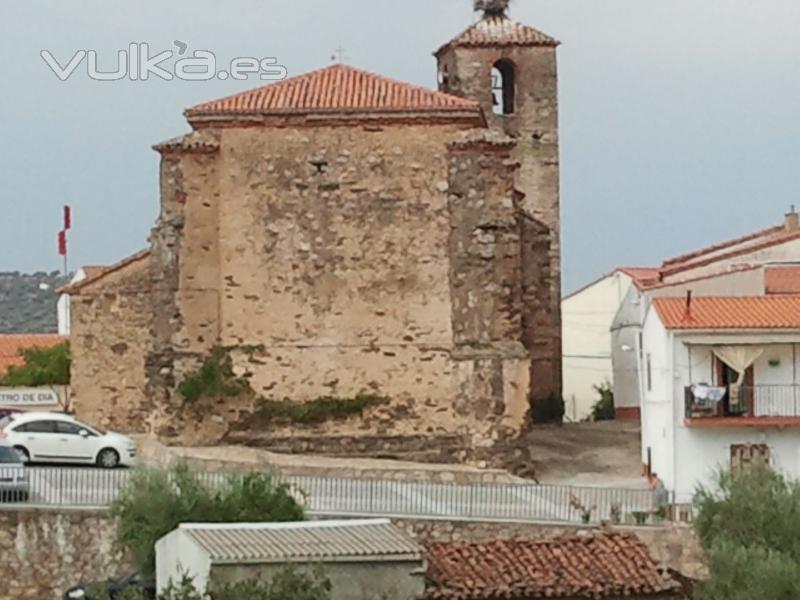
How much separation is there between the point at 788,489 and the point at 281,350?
11975 millimetres

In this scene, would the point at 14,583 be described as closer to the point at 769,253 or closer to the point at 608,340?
the point at 769,253

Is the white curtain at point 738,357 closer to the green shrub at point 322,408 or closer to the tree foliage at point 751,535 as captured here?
the tree foliage at point 751,535

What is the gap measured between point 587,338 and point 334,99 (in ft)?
99.2

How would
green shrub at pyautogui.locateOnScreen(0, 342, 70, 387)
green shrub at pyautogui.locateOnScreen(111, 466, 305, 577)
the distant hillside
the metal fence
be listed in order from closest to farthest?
green shrub at pyautogui.locateOnScreen(111, 466, 305, 577) < the metal fence < green shrub at pyautogui.locateOnScreen(0, 342, 70, 387) < the distant hillside

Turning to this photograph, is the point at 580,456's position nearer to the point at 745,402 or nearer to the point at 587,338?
the point at 745,402

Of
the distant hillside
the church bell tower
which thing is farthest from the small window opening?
the distant hillside

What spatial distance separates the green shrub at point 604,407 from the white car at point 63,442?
2055 centimetres

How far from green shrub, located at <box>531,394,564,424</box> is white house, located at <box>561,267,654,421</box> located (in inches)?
611

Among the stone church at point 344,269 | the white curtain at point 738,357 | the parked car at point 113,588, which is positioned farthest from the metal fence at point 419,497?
the stone church at point 344,269

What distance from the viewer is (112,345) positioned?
4306 centimetres

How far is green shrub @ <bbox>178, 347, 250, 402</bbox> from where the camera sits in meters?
37.0

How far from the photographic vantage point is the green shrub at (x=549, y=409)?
158ft

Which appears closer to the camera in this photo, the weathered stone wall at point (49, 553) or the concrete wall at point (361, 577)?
the concrete wall at point (361, 577)

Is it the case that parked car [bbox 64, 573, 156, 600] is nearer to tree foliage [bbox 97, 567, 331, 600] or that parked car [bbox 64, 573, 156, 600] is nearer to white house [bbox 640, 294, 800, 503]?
tree foliage [bbox 97, 567, 331, 600]
